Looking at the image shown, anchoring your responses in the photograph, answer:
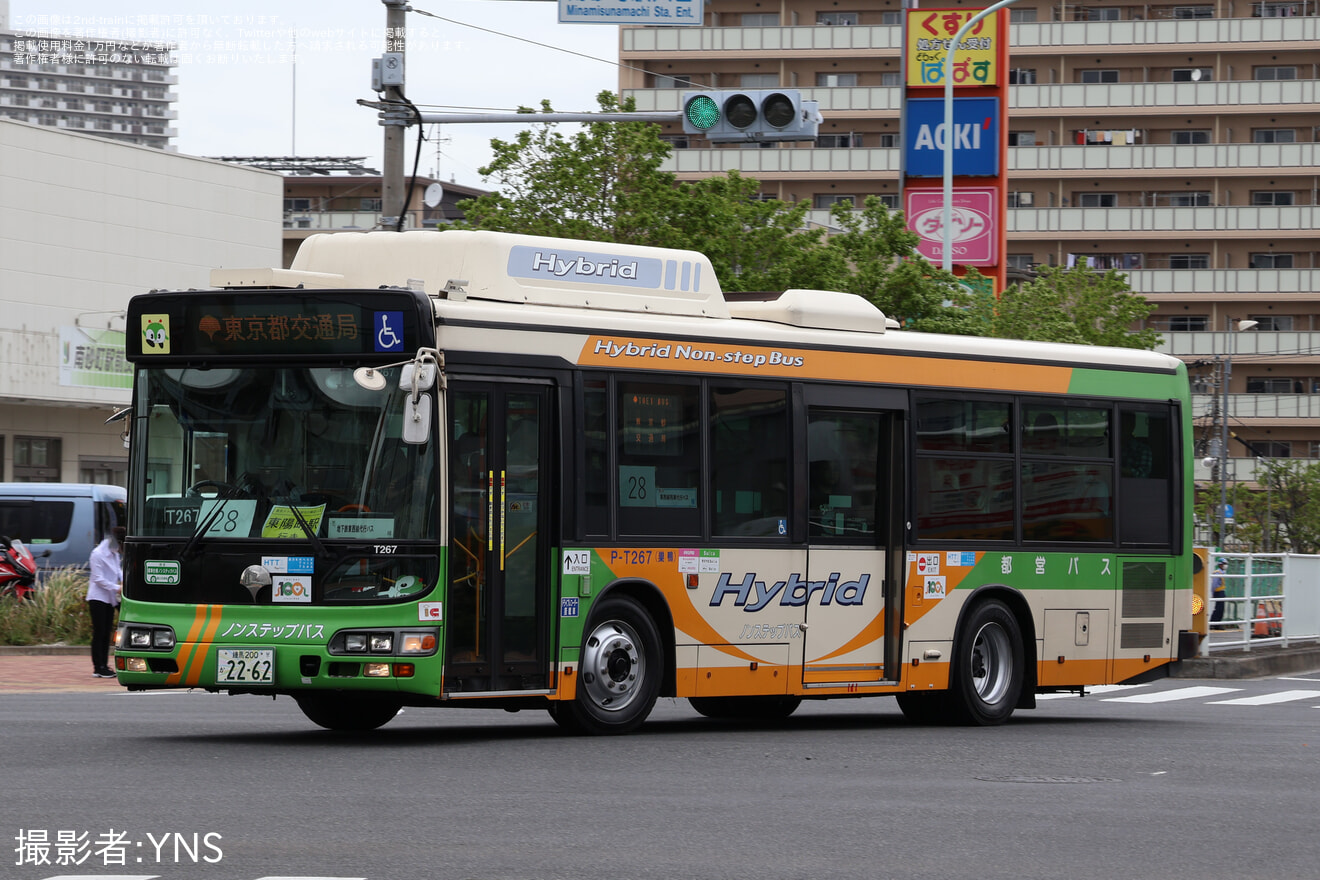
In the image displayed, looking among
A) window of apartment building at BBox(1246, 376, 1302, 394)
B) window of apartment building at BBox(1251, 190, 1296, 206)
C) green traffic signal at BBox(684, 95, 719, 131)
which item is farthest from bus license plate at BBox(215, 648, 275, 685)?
window of apartment building at BBox(1246, 376, 1302, 394)

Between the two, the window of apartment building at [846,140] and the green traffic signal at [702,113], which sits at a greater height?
the window of apartment building at [846,140]

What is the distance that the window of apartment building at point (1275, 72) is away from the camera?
269 ft

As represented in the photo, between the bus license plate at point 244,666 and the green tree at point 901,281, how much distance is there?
19.7 meters

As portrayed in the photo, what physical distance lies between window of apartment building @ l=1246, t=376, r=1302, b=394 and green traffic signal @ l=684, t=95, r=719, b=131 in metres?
66.5

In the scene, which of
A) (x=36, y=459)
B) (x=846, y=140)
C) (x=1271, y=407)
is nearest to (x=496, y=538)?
(x=36, y=459)

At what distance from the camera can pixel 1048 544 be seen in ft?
56.7

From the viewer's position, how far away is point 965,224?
38.1m

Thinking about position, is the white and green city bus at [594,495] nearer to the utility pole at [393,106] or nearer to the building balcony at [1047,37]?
the utility pole at [393,106]

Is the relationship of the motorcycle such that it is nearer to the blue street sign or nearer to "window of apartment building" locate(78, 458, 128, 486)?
the blue street sign

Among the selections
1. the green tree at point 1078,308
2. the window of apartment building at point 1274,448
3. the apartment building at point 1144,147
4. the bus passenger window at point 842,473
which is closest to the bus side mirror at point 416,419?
the bus passenger window at point 842,473

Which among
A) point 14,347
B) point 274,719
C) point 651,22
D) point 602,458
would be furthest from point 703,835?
point 14,347

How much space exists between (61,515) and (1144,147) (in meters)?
55.2

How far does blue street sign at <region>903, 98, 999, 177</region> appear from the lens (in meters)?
37.7

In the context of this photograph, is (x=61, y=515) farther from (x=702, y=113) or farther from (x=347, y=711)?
(x=347, y=711)
